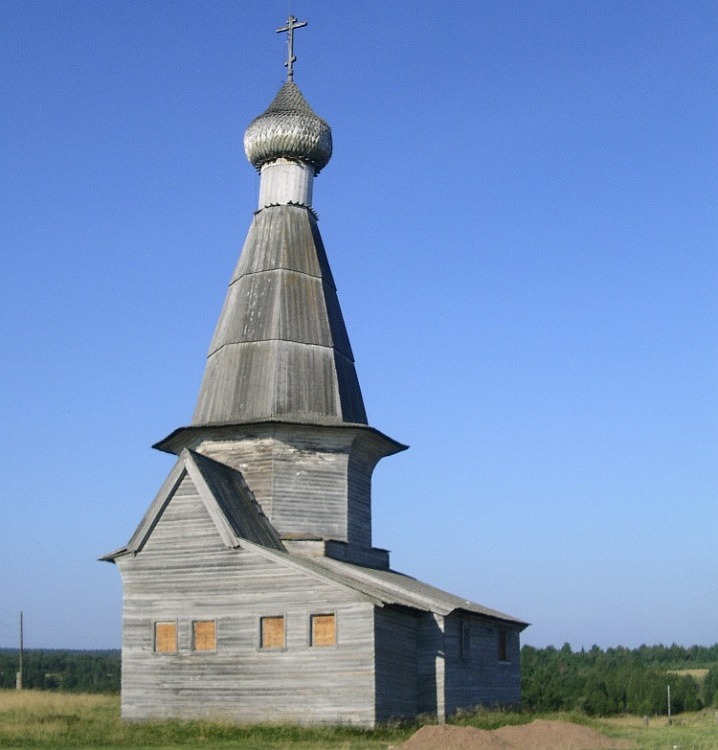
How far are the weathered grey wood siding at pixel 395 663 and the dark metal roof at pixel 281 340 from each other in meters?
6.26

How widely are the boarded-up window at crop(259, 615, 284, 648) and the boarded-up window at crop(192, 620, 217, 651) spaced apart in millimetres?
1239

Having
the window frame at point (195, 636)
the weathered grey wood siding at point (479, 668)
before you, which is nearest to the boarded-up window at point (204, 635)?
the window frame at point (195, 636)

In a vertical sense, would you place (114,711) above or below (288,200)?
below

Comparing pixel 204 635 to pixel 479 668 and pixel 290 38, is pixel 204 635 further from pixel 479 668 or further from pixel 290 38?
pixel 290 38

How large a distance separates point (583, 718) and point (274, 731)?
492 inches

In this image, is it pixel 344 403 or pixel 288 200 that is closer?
pixel 344 403

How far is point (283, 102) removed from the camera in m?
34.7

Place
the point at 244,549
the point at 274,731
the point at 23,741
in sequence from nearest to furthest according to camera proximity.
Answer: the point at 23,741
the point at 274,731
the point at 244,549

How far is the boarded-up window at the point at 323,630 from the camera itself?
79.9 feet

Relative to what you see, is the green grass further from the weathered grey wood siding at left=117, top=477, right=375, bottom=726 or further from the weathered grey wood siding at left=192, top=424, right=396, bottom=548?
the weathered grey wood siding at left=192, top=424, right=396, bottom=548

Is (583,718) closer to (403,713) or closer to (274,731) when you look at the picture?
(403,713)

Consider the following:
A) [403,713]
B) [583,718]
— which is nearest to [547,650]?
[583,718]

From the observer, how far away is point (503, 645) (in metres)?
32.1

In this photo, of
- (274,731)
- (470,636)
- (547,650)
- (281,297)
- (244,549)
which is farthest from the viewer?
(547,650)
